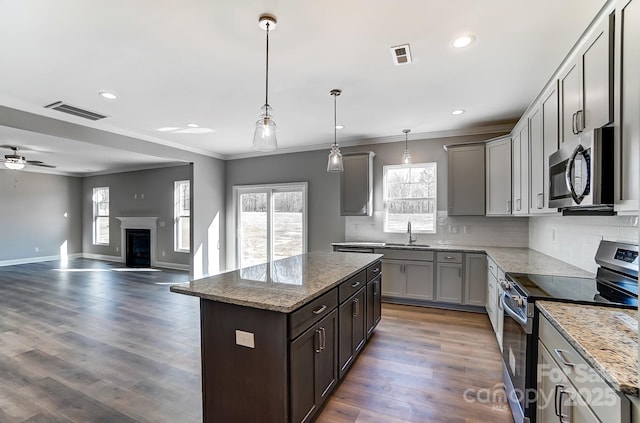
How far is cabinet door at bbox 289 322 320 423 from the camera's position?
168 centimetres

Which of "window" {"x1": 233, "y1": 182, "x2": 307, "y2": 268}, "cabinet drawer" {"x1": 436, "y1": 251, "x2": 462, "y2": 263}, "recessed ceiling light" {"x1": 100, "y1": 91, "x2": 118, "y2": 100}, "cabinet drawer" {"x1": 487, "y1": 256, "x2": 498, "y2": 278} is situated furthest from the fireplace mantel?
"cabinet drawer" {"x1": 487, "y1": 256, "x2": 498, "y2": 278}

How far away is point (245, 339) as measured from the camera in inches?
67.4

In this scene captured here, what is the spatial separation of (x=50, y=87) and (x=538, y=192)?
4930 mm

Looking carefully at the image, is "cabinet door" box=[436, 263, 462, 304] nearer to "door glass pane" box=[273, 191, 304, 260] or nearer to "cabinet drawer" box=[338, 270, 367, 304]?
"cabinet drawer" box=[338, 270, 367, 304]

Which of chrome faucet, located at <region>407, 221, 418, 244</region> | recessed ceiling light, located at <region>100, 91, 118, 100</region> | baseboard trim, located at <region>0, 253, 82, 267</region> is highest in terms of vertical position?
recessed ceiling light, located at <region>100, 91, 118, 100</region>

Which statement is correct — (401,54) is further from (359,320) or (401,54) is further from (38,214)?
(38,214)

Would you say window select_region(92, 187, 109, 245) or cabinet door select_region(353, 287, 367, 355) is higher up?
window select_region(92, 187, 109, 245)

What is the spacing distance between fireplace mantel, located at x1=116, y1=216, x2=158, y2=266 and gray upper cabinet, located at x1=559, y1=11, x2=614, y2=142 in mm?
8247

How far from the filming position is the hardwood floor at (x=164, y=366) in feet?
7.01

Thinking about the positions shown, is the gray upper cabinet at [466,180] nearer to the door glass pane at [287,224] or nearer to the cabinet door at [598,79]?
the cabinet door at [598,79]

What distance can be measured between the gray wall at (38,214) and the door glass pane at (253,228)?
6364 millimetres

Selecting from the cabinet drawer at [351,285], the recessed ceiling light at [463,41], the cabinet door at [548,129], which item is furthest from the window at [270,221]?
the cabinet door at [548,129]

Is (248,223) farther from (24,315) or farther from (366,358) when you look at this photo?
(366,358)

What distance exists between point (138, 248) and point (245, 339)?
778 centimetres
